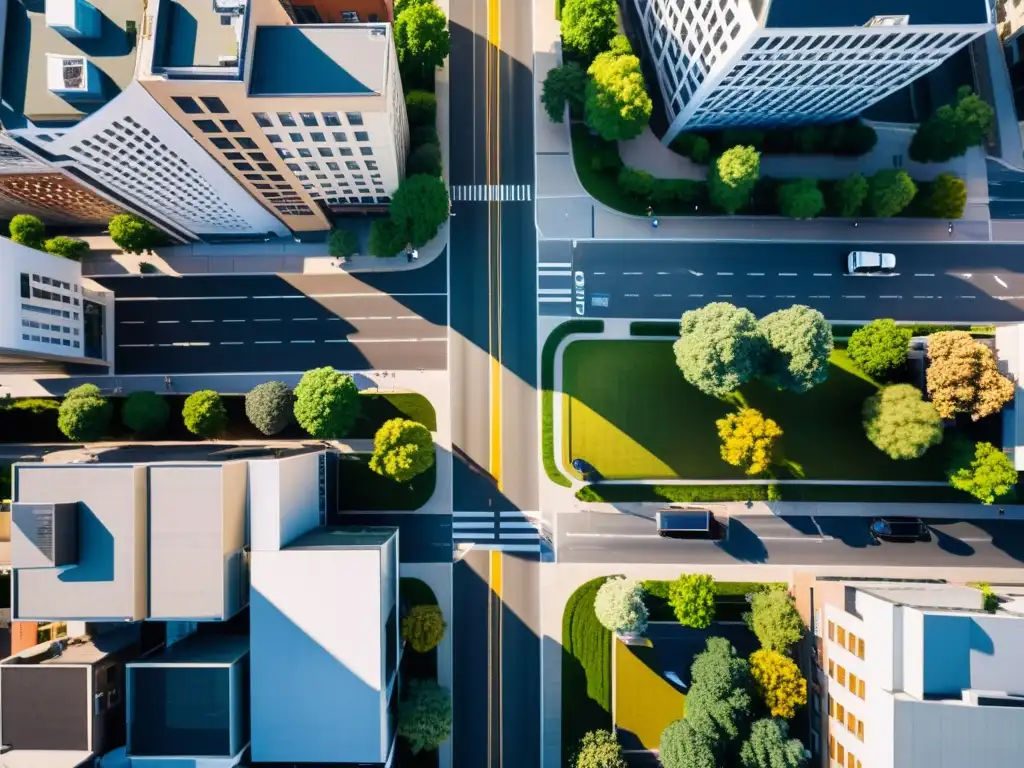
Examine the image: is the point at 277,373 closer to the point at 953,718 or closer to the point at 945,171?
the point at 953,718

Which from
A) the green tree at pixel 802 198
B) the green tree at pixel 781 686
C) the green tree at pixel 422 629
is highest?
the green tree at pixel 802 198

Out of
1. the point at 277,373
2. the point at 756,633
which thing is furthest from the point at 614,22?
the point at 756,633

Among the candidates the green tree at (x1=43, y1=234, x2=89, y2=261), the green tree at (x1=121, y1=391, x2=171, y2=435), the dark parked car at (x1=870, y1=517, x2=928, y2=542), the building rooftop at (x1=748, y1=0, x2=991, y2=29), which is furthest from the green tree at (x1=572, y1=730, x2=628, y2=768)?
the green tree at (x1=43, y1=234, x2=89, y2=261)

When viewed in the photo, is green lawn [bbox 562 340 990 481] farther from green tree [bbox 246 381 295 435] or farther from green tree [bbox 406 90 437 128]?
green tree [bbox 406 90 437 128]

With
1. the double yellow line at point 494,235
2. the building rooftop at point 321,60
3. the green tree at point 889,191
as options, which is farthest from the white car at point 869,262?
the building rooftop at point 321,60

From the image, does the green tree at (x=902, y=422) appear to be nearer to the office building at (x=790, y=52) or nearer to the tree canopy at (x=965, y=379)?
the tree canopy at (x=965, y=379)

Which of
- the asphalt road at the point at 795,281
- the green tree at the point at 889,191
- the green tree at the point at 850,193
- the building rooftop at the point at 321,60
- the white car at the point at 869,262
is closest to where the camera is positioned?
the building rooftop at the point at 321,60

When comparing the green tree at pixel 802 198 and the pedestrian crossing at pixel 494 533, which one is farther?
the pedestrian crossing at pixel 494 533

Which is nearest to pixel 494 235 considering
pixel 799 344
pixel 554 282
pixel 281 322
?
pixel 554 282

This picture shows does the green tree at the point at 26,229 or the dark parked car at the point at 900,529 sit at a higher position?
the green tree at the point at 26,229
